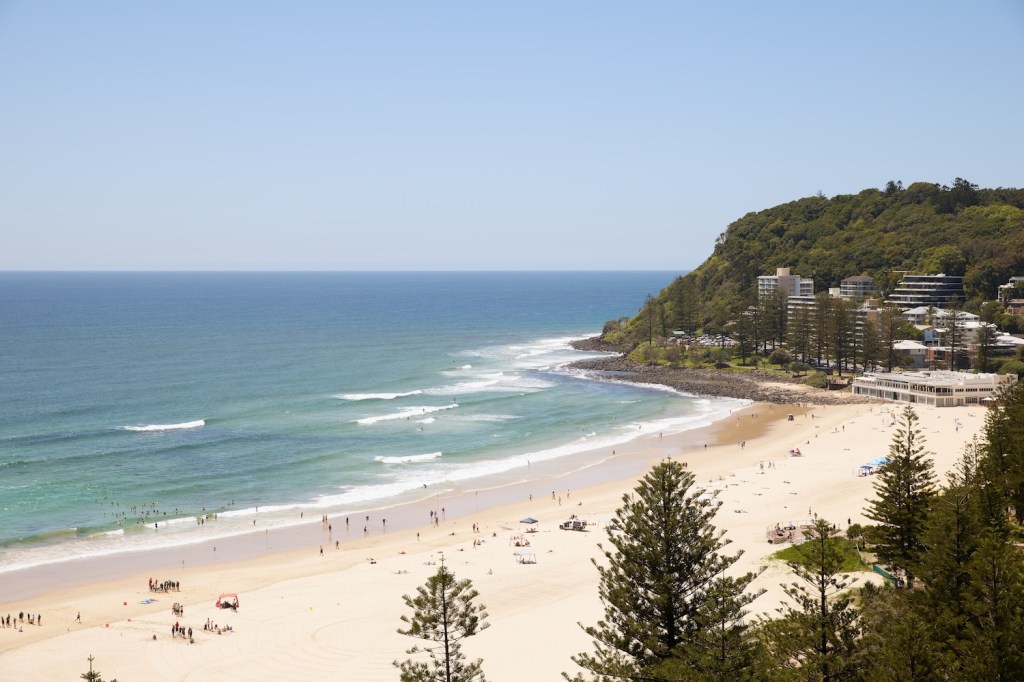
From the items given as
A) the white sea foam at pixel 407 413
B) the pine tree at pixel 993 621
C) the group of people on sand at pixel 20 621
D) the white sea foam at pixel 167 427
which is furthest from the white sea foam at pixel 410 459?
the pine tree at pixel 993 621

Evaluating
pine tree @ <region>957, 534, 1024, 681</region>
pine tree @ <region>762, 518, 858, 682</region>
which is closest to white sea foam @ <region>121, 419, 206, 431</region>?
pine tree @ <region>762, 518, 858, 682</region>

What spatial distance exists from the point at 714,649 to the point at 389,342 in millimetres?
85707

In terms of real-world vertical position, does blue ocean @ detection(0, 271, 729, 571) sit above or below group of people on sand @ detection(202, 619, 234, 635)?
above

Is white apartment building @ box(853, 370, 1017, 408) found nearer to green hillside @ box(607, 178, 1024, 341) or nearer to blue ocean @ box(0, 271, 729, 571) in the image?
blue ocean @ box(0, 271, 729, 571)

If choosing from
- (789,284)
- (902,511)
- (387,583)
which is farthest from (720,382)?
(902,511)

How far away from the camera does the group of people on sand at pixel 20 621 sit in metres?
25.5

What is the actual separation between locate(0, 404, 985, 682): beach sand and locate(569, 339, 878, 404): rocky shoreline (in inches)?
627

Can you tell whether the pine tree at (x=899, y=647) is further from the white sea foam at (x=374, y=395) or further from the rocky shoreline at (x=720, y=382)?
the white sea foam at (x=374, y=395)

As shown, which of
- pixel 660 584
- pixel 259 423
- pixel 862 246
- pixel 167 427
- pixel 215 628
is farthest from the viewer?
pixel 862 246

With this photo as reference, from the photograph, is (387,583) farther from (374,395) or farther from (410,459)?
(374,395)

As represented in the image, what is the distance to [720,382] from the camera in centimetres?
6925

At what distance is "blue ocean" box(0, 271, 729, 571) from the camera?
122 feet

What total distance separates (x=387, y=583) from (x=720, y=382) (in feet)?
150

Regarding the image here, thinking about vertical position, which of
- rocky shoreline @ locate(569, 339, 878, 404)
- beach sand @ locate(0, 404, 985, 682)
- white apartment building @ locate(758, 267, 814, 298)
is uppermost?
white apartment building @ locate(758, 267, 814, 298)
